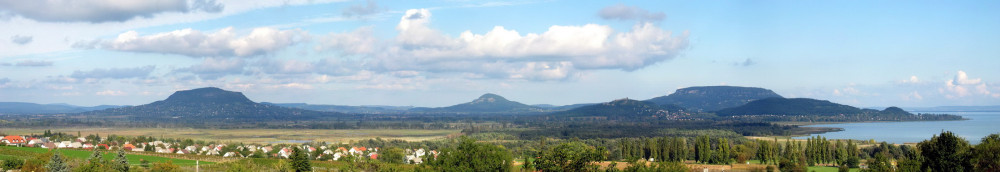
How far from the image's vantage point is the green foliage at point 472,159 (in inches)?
1593

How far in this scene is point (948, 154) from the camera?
144ft

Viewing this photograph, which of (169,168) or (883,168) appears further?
(169,168)

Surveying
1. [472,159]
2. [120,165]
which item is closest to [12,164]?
[120,165]

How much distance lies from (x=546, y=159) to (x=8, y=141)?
9616 cm

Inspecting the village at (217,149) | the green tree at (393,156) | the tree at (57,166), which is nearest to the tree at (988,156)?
the tree at (57,166)

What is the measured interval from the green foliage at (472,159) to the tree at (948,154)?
87.3 ft

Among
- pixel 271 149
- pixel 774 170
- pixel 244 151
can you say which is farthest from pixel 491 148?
pixel 271 149

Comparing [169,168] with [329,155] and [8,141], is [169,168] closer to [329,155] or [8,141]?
[329,155]

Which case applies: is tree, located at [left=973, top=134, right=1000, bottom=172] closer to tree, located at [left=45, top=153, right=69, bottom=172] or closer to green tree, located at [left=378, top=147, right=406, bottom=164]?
tree, located at [left=45, top=153, right=69, bottom=172]

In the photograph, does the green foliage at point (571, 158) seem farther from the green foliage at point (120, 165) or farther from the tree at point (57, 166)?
the tree at point (57, 166)

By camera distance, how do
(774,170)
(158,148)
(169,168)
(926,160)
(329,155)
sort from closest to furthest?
(926,160) → (169,168) → (774,170) → (329,155) → (158,148)

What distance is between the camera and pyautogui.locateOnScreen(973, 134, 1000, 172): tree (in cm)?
3922

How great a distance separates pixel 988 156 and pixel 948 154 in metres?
3.35

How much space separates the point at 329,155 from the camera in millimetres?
90500
